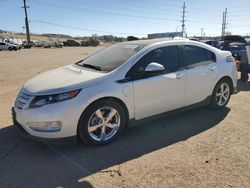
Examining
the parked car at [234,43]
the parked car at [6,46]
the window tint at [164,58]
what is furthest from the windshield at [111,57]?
the parked car at [6,46]

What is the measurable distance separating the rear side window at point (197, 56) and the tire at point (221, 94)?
58 cm

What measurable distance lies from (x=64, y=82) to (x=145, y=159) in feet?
5.27

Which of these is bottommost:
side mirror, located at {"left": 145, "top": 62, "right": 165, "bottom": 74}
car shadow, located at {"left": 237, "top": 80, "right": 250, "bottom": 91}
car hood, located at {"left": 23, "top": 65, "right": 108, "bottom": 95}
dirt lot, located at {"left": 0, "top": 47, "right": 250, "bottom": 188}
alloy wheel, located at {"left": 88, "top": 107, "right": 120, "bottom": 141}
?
dirt lot, located at {"left": 0, "top": 47, "right": 250, "bottom": 188}

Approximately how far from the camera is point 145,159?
3.54 metres

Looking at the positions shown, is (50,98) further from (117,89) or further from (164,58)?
(164,58)

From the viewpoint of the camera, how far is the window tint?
168 inches

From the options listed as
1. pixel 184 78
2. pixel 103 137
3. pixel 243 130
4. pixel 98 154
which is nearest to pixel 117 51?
pixel 184 78

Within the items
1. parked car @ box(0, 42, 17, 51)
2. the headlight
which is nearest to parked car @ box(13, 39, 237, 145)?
the headlight

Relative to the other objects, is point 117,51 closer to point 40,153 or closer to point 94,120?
point 94,120

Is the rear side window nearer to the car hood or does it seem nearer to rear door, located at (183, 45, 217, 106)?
rear door, located at (183, 45, 217, 106)

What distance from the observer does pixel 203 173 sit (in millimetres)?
3168

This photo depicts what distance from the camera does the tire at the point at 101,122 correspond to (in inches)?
147

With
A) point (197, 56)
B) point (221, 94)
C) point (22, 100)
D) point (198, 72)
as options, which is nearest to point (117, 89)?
point (22, 100)

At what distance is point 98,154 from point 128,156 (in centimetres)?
43
